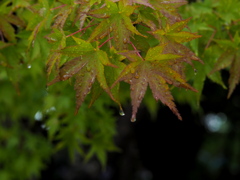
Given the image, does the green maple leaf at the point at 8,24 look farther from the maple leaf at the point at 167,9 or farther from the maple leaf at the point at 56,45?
the maple leaf at the point at 167,9

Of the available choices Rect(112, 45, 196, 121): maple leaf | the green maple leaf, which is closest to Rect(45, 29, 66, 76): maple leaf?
Rect(112, 45, 196, 121): maple leaf

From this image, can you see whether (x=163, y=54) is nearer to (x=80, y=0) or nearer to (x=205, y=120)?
(x=80, y=0)

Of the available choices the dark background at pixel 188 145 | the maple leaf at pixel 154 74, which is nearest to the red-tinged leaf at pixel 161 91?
the maple leaf at pixel 154 74

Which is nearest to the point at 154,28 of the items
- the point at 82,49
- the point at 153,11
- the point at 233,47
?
the point at 153,11

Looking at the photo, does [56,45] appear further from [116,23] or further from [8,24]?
[8,24]

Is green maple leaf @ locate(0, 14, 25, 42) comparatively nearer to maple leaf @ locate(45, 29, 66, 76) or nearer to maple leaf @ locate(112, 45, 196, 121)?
maple leaf @ locate(45, 29, 66, 76)

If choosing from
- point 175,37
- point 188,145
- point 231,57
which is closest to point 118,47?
point 175,37
